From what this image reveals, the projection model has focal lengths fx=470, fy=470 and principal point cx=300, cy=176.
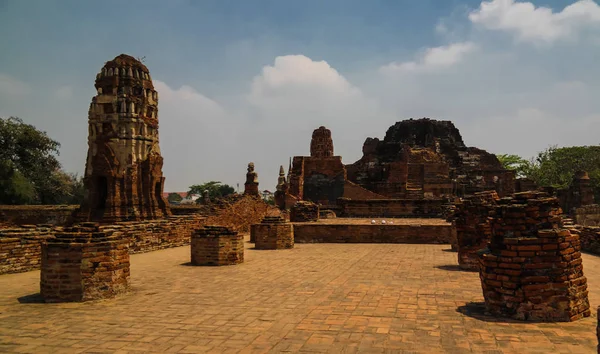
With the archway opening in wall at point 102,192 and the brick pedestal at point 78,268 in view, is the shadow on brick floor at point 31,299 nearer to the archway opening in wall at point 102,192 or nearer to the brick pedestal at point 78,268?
the brick pedestal at point 78,268

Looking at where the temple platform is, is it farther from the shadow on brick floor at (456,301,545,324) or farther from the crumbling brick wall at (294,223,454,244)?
the shadow on brick floor at (456,301,545,324)

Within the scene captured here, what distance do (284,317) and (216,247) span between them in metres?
4.07

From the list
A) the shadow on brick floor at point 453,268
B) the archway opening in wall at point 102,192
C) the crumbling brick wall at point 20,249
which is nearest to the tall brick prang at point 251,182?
the archway opening in wall at point 102,192

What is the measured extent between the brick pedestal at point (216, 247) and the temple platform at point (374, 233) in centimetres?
487

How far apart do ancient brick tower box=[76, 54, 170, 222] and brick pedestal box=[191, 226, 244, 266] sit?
11.0m

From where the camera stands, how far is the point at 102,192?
19469 millimetres

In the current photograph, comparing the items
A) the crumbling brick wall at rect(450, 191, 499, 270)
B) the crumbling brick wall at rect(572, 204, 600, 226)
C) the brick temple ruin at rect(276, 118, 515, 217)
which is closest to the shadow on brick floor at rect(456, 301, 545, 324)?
the crumbling brick wall at rect(450, 191, 499, 270)

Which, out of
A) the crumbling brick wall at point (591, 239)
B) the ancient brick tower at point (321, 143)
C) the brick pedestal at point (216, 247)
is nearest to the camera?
the brick pedestal at point (216, 247)

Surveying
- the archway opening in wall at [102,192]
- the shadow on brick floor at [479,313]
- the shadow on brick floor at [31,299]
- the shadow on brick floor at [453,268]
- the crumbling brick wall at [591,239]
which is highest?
the archway opening in wall at [102,192]

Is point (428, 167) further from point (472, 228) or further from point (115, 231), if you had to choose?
point (115, 231)

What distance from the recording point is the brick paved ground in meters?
3.67

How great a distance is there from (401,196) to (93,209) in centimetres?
1577

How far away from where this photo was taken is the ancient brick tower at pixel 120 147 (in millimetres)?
18484

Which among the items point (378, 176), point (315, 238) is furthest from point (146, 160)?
point (378, 176)
